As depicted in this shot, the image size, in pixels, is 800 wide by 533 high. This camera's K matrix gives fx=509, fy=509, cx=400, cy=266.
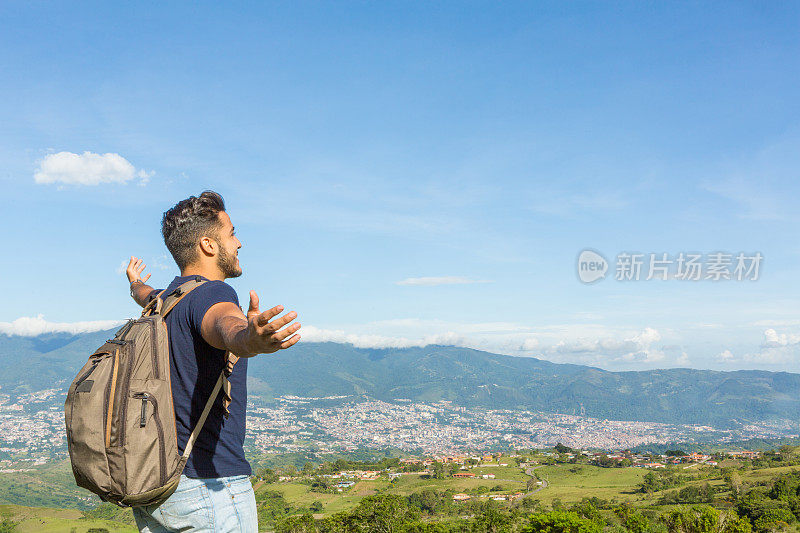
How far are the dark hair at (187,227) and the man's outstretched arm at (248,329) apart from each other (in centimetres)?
64

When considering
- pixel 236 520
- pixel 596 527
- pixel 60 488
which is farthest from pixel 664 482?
pixel 60 488

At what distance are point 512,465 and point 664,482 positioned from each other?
1473 inches

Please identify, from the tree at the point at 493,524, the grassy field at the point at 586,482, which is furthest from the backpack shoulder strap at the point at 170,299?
the grassy field at the point at 586,482

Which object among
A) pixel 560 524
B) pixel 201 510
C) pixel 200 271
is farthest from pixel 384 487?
pixel 200 271

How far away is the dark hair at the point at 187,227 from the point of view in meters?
2.77

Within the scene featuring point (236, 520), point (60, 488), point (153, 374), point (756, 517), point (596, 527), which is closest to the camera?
point (153, 374)

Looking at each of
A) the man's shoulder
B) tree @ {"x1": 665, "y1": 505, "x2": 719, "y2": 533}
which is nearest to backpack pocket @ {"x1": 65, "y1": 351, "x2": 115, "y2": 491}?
the man's shoulder

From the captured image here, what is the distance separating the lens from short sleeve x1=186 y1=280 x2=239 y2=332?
7.54 ft

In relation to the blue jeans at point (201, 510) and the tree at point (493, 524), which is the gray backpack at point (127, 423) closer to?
the blue jeans at point (201, 510)

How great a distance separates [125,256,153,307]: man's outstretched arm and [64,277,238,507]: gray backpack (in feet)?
5.72

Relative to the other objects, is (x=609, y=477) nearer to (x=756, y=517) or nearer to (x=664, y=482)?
(x=664, y=482)

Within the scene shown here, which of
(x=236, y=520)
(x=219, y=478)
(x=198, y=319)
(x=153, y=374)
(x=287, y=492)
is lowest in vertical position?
(x=287, y=492)

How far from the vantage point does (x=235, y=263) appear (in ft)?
9.36

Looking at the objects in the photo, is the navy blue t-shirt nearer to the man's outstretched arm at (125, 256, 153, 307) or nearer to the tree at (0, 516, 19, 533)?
the man's outstretched arm at (125, 256, 153, 307)
